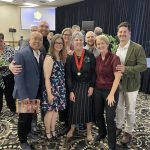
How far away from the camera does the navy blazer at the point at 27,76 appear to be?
2344 mm

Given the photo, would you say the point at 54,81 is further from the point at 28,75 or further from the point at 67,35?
the point at 67,35

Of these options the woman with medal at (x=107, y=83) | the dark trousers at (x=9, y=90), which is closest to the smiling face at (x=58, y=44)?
the woman with medal at (x=107, y=83)

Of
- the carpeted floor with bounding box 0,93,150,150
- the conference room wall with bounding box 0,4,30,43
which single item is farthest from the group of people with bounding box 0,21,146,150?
the conference room wall with bounding box 0,4,30,43

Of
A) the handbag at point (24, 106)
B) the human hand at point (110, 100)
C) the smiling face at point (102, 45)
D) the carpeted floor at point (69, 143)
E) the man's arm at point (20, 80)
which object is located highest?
the smiling face at point (102, 45)

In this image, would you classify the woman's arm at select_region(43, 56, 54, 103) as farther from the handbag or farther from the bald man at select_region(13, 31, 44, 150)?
the handbag

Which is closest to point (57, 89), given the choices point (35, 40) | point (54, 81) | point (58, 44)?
point (54, 81)

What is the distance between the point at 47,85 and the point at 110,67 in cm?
78

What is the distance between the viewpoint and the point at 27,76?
2395mm

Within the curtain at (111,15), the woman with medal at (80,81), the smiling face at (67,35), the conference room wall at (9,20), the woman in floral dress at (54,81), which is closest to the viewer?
the woman in floral dress at (54,81)

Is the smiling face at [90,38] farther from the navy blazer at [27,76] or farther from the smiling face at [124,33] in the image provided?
the navy blazer at [27,76]

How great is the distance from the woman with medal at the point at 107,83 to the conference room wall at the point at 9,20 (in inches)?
328

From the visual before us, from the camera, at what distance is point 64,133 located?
3.09m

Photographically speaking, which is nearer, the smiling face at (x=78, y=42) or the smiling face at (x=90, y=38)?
the smiling face at (x=78, y=42)

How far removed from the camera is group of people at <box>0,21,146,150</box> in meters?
2.42
